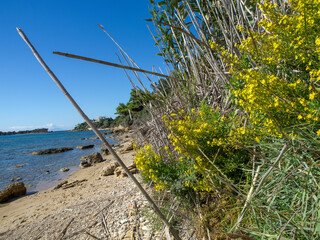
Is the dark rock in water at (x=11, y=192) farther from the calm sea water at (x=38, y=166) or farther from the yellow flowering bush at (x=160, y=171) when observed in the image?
the yellow flowering bush at (x=160, y=171)

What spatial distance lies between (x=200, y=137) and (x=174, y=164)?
678 mm

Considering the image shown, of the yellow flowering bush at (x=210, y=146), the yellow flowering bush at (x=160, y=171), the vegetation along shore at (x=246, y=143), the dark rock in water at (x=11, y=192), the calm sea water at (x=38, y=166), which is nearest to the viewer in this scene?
the vegetation along shore at (x=246, y=143)

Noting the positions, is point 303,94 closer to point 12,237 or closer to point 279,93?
point 279,93

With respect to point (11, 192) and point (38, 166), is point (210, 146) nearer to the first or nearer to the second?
point (11, 192)

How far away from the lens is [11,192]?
659 centimetres

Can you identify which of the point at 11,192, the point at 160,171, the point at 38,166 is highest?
the point at 38,166

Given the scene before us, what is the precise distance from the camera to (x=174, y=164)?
218cm

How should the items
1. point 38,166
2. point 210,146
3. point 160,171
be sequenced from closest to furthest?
1. point 210,146
2. point 160,171
3. point 38,166

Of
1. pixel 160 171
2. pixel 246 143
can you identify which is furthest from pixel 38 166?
pixel 246 143

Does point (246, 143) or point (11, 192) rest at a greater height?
point (11, 192)

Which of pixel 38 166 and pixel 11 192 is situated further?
pixel 38 166

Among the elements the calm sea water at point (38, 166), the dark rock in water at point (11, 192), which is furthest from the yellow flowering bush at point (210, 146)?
the calm sea water at point (38, 166)

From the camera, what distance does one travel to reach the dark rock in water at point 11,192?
6.37 meters

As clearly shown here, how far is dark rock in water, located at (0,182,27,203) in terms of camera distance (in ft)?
20.9
